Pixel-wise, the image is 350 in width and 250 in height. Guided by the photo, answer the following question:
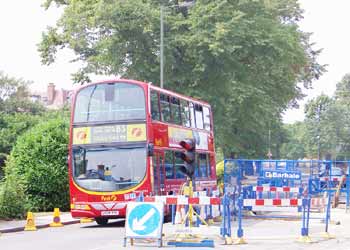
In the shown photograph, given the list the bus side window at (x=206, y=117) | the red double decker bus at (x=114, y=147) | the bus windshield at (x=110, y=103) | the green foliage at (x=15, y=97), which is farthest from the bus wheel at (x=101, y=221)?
the green foliage at (x=15, y=97)

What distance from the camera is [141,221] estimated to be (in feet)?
48.2

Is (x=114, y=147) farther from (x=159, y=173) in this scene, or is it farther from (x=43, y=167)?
(x=43, y=167)

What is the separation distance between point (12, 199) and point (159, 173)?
223 inches

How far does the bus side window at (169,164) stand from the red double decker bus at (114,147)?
202 millimetres

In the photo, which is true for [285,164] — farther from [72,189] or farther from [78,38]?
[78,38]

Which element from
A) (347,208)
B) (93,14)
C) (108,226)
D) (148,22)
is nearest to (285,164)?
(347,208)

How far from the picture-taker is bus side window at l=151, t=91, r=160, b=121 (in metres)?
21.0

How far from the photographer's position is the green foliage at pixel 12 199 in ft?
75.8

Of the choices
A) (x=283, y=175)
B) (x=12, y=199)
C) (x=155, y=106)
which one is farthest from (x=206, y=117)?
(x=12, y=199)

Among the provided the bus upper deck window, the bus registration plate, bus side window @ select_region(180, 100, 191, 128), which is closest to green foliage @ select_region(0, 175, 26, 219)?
the bus registration plate

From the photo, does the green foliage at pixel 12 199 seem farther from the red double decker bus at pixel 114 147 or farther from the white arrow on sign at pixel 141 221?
the white arrow on sign at pixel 141 221

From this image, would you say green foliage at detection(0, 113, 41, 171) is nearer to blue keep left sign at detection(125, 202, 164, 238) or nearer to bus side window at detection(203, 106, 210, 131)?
bus side window at detection(203, 106, 210, 131)

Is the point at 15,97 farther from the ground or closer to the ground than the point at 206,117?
farther from the ground

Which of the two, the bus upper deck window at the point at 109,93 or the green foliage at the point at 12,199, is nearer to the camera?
the bus upper deck window at the point at 109,93
